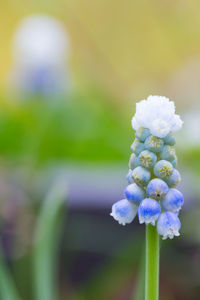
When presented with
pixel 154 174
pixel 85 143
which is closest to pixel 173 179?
pixel 154 174

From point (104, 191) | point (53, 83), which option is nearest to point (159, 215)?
point (104, 191)

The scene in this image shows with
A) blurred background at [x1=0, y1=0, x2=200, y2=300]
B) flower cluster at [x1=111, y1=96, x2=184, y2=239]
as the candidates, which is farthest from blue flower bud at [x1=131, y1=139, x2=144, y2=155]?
blurred background at [x1=0, y1=0, x2=200, y2=300]

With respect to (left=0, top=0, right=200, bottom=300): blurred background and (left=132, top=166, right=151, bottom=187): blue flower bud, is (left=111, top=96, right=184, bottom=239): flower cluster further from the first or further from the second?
(left=0, top=0, right=200, bottom=300): blurred background

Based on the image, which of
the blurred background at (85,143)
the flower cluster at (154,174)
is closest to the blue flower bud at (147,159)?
the flower cluster at (154,174)

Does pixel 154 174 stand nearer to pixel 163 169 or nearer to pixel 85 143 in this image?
pixel 163 169

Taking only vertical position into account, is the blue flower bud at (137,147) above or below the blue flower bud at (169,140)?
below

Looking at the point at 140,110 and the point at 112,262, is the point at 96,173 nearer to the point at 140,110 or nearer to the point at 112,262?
the point at 112,262

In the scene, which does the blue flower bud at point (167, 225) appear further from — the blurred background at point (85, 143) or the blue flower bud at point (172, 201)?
the blurred background at point (85, 143)
